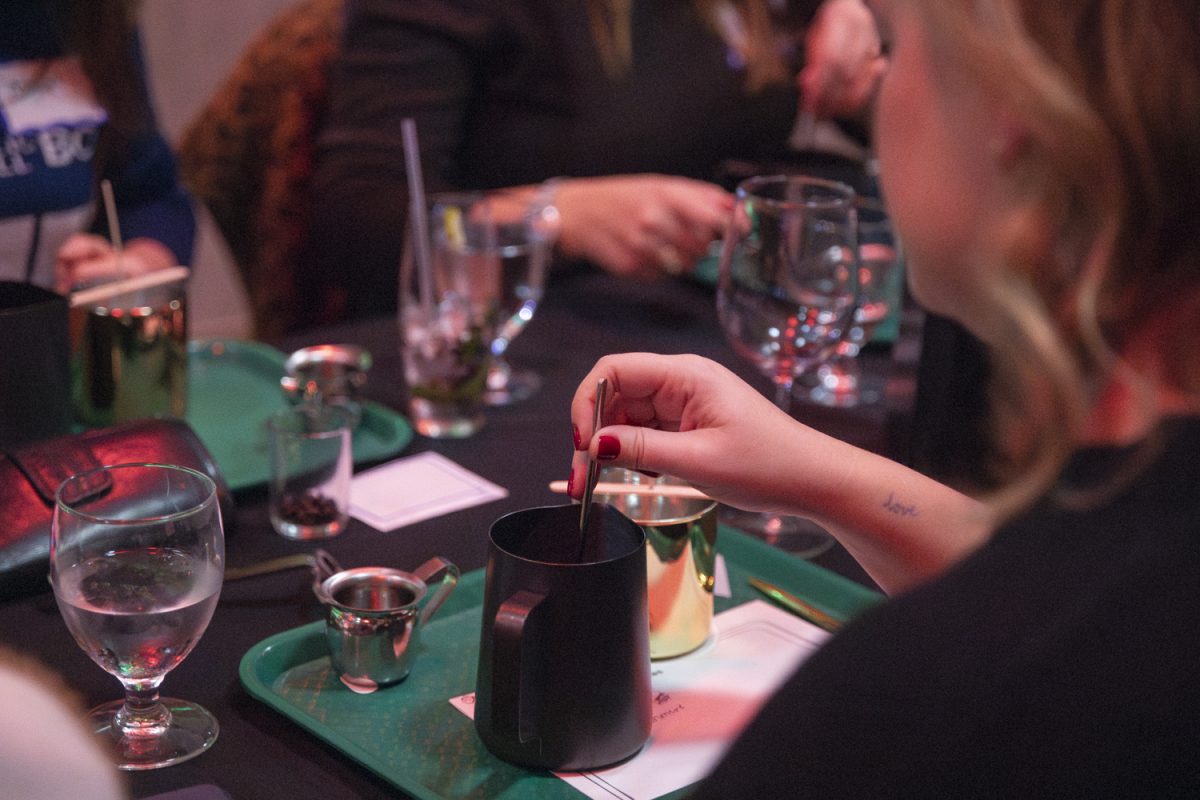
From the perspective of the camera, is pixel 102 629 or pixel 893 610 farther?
pixel 102 629

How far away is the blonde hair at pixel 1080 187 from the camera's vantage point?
0.57 metres

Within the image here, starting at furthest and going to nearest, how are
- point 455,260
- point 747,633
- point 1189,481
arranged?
point 455,260 < point 747,633 < point 1189,481

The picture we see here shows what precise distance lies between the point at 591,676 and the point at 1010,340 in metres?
0.30

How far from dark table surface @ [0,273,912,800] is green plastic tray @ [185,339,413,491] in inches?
1.5

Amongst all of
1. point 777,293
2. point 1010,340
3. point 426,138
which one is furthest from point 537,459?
point 426,138

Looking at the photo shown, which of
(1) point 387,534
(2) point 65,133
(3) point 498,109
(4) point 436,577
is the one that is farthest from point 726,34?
(4) point 436,577

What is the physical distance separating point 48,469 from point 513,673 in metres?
0.45

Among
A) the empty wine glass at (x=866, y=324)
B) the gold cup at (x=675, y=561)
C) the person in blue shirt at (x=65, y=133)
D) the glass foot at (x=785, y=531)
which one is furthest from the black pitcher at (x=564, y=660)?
the person in blue shirt at (x=65, y=133)

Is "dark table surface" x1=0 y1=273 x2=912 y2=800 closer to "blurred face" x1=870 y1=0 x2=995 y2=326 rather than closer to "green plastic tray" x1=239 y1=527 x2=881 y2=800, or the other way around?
"green plastic tray" x1=239 y1=527 x2=881 y2=800

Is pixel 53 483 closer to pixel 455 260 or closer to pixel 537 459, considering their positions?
pixel 537 459

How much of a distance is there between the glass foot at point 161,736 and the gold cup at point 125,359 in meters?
0.46

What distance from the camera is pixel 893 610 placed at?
57 centimetres

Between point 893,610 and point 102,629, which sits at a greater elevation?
point 893,610

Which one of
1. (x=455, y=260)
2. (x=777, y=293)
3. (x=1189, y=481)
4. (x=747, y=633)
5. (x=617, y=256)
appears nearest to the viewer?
(x=1189, y=481)
